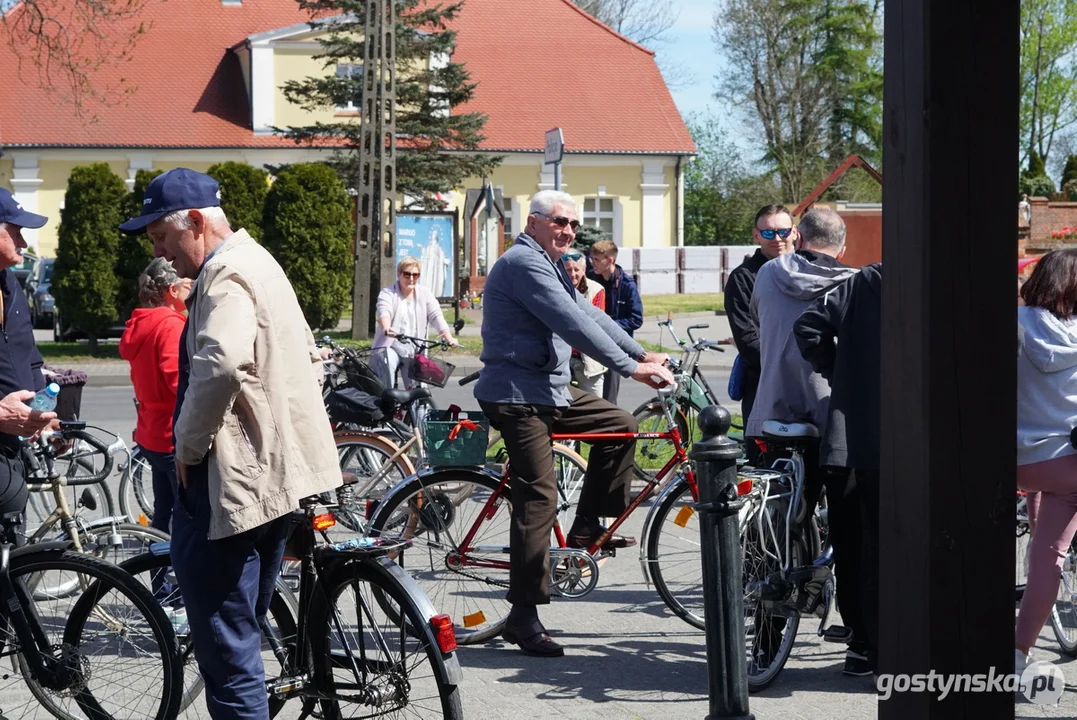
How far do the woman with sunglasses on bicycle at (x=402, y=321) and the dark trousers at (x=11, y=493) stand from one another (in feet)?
20.1

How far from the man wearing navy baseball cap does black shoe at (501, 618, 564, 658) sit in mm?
2152

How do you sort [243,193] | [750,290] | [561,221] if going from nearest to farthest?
[561,221], [750,290], [243,193]

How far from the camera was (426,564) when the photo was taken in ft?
22.3

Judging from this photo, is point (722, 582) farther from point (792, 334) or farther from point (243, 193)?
point (243, 193)

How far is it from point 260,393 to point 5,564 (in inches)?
54.6

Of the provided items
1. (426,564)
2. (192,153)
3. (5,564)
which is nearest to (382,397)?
(426,564)

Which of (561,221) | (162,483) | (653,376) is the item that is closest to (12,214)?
(162,483)

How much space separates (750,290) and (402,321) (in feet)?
15.5

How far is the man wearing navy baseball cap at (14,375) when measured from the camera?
4.90 m

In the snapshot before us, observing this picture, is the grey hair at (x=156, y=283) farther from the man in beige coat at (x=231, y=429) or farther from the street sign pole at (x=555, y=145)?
the street sign pole at (x=555, y=145)

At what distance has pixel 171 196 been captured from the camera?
393 centimetres

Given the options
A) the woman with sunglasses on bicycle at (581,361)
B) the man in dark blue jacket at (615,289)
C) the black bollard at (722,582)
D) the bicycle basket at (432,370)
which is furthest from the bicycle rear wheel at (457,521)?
the man in dark blue jacket at (615,289)

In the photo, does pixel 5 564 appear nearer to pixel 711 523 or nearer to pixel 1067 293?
pixel 711 523

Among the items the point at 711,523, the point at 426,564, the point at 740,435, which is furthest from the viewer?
the point at 740,435
